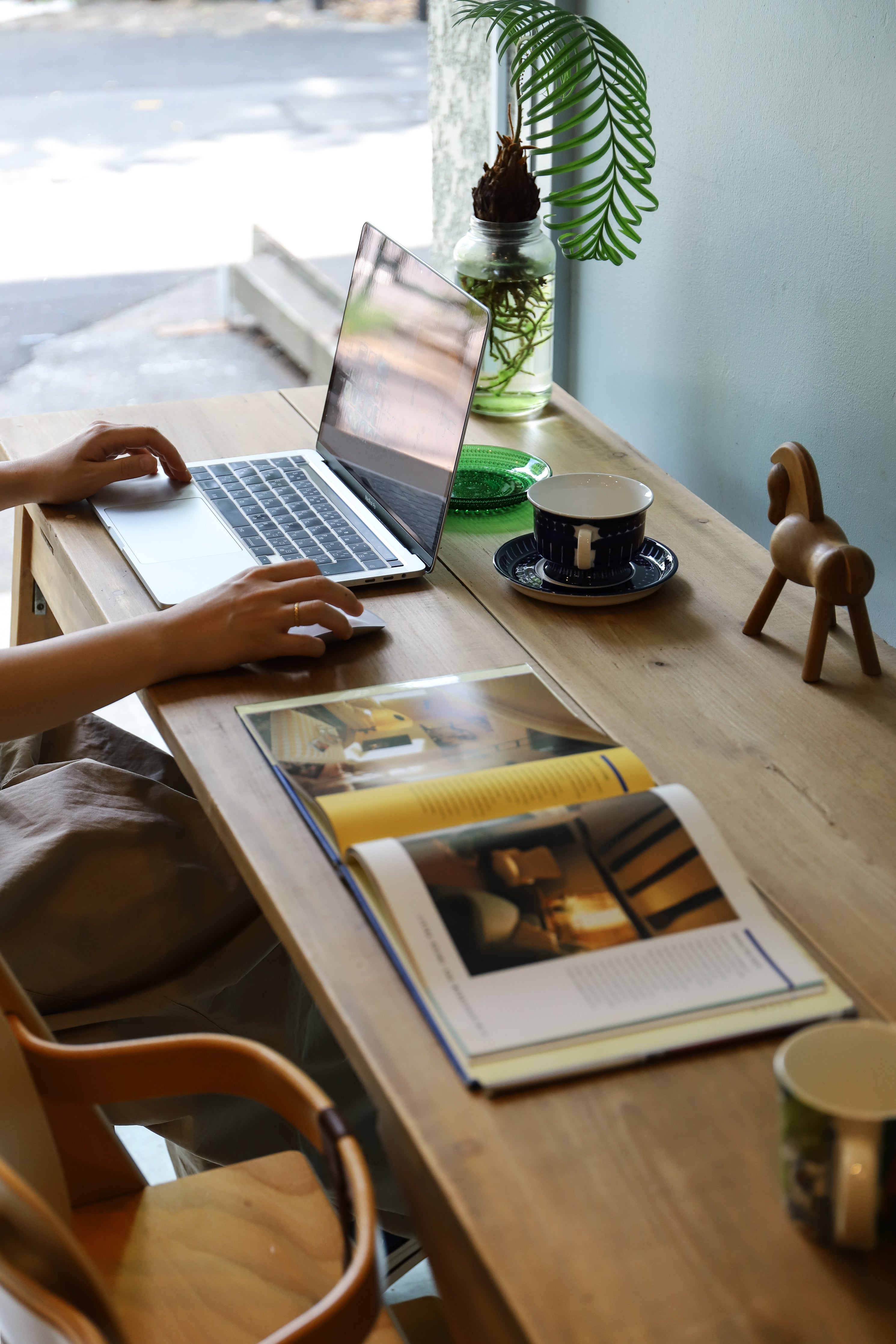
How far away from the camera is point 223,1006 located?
3.70ft

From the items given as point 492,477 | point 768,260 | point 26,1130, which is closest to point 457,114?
point 768,260

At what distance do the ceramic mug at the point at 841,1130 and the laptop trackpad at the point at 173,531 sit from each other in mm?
779

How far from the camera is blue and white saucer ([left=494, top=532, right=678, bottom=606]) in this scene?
1145 millimetres

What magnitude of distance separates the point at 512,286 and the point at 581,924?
0.99 m

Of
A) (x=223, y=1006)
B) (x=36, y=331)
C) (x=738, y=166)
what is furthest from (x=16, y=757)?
(x=36, y=331)

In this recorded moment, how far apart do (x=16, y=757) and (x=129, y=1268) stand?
23.2 inches

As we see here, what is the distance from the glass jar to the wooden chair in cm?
94

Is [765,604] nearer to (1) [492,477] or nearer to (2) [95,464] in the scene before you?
(1) [492,477]

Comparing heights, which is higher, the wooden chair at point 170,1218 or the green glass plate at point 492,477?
the green glass plate at point 492,477

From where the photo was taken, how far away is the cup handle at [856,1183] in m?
0.52

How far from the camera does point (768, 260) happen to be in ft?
4.92

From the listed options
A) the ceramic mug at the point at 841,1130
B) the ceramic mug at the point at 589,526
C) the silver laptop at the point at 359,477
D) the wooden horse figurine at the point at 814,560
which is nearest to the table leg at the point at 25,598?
the silver laptop at the point at 359,477

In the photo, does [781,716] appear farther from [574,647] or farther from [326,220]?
[326,220]

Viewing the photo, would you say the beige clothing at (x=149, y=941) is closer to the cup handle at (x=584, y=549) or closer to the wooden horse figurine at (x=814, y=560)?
the cup handle at (x=584, y=549)
